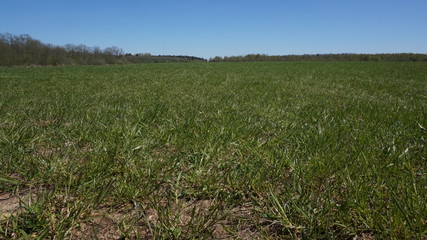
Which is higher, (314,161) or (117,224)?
(314,161)

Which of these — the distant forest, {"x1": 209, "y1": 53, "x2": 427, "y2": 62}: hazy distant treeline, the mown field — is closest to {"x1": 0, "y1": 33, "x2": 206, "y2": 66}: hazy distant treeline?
the distant forest

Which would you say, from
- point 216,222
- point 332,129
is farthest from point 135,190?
point 332,129

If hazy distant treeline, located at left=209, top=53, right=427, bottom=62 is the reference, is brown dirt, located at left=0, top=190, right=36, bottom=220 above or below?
below

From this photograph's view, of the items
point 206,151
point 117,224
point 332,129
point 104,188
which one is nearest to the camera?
point 117,224

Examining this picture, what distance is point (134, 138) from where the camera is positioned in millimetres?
2652

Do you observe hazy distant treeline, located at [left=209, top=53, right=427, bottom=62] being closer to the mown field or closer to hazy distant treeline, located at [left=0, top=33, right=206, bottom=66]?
hazy distant treeline, located at [left=0, top=33, right=206, bottom=66]

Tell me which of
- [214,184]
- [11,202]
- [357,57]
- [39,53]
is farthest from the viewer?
[357,57]

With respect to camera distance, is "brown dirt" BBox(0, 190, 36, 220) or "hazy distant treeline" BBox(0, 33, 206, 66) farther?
"hazy distant treeline" BBox(0, 33, 206, 66)

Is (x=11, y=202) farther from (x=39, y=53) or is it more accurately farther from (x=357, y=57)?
(x=357, y=57)

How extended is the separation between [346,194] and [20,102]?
6.22m

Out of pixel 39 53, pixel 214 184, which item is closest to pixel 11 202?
pixel 214 184

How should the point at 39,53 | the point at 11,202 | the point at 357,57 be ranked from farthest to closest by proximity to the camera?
1. the point at 357,57
2. the point at 39,53
3. the point at 11,202

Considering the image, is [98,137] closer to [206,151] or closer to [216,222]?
[206,151]

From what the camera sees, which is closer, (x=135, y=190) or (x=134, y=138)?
(x=135, y=190)
